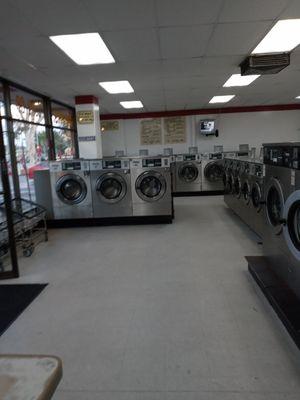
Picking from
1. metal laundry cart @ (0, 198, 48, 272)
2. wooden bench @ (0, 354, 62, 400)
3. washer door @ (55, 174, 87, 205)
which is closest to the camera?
wooden bench @ (0, 354, 62, 400)

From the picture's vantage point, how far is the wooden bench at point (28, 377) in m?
0.75

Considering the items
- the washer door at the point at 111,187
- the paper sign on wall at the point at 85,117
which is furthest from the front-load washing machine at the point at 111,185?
the paper sign on wall at the point at 85,117

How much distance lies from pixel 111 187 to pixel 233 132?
5.83 meters

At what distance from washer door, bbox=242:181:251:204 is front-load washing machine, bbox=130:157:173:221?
1306 mm

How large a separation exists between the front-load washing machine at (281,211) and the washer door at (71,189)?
356 cm

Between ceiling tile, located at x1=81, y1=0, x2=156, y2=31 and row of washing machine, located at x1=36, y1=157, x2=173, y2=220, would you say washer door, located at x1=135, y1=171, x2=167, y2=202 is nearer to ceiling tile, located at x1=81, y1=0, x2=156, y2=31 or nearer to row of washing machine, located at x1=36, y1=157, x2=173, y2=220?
row of washing machine, located at x1=36, y1=157, x2=173, y2=220

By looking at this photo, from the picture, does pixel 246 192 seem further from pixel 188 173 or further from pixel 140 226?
pixel 188 173

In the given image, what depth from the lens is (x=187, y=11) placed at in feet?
9.77

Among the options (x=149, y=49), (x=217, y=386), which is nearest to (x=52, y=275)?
(x=217, y=386)

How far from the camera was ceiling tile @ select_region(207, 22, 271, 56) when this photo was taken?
341 centimetres

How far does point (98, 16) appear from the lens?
118 inches

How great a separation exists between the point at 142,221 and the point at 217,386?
4149mm

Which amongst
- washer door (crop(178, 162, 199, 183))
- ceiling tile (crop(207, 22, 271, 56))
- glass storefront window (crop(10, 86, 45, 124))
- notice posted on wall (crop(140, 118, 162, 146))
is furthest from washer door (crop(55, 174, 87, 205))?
notice posted on wall (crop(140, 118, 162, 146))

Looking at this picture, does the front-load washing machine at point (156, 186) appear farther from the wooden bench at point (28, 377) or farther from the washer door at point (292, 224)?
the wooden bench at point (28, 377)
